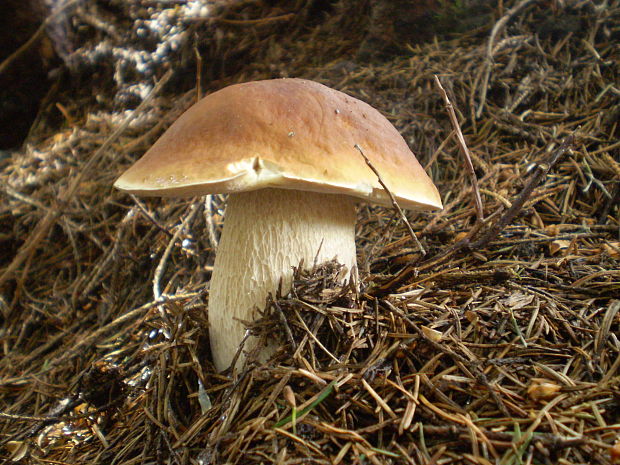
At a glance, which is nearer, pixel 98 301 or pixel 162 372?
pixel 162 372

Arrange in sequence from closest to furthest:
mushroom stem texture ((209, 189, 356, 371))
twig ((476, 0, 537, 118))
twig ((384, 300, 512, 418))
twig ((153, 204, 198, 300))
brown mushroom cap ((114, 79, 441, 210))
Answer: twig ((384, 300, 512, 418)) → brown mushroom cap ((114, 79, 441, 210)) → mushroom stem texture ((209, 189, 356, 371)) → twig ((153, 204, 198, 300)) → twig ((476, 0, 537, 118))

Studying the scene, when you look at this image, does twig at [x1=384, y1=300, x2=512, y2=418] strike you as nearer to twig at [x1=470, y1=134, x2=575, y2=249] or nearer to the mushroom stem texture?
the mushroom stem texture

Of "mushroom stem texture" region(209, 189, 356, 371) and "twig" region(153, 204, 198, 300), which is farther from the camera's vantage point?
"twig" region(153, 204, 198, 300)

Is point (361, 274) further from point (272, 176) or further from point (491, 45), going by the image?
point (491, 45)

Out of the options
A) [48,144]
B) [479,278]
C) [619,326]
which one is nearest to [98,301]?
[48,144]

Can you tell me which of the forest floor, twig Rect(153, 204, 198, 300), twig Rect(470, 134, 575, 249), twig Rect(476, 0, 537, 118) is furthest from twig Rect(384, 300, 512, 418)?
twig Rect(476, 0, 537, 118)

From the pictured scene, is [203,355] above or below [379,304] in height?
below

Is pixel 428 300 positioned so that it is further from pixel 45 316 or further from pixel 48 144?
pixel 48 144

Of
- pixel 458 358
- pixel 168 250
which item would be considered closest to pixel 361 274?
pixel 458 358
